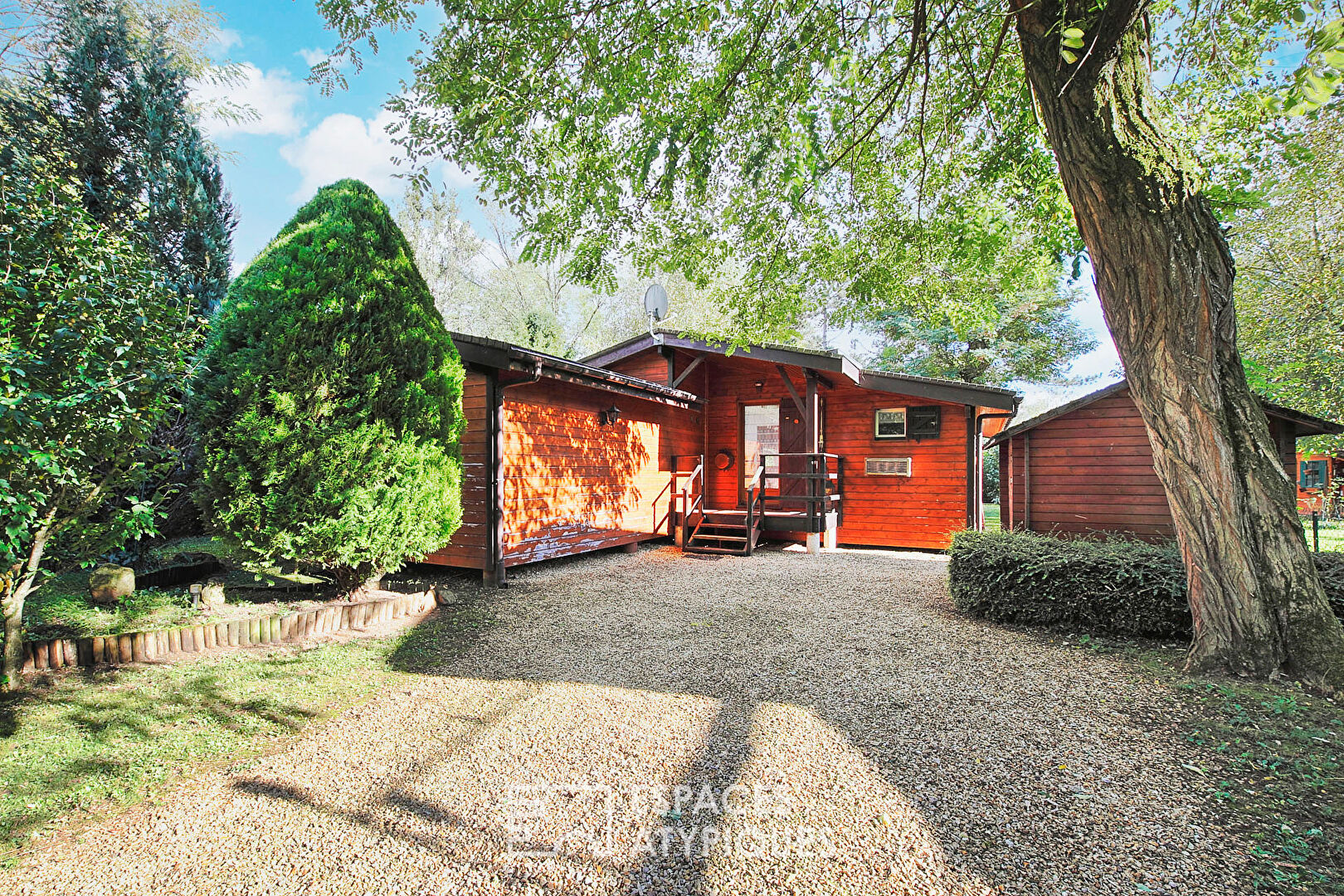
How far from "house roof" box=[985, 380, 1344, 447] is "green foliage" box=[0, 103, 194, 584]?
314 inches

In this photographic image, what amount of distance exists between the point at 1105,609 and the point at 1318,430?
5060mm

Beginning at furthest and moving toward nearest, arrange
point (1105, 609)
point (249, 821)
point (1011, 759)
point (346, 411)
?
point (346, 411)
point (1105, 609)
point (1011, 759)
point (249, 821)

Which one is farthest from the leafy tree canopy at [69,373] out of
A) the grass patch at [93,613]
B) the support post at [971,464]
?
the support post at [971,464]

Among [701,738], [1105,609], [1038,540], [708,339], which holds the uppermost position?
[708,339]

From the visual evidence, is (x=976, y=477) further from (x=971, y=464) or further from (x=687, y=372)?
(x=687, y=372)

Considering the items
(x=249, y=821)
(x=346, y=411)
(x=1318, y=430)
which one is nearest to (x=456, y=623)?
(x=346, y=411)

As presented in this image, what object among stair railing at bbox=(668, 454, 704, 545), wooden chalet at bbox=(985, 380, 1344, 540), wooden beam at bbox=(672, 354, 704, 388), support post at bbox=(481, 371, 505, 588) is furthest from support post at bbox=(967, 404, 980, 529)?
support post at bbox=(481, 371, 505, 588)

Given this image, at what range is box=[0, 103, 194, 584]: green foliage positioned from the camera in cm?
276

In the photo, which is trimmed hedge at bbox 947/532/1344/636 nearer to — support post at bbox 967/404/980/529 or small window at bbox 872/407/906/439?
support post at bbox 967/404/980/529

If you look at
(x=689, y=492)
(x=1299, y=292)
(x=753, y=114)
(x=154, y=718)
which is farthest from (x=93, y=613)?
(x=1299, y=292)

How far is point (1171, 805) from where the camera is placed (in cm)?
223

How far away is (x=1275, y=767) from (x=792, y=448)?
8.01 metres

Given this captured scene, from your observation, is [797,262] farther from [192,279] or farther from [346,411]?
[192,279]

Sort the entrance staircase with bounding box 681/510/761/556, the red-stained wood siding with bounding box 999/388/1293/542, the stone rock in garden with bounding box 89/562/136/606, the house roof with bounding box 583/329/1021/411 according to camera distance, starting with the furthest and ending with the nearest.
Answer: the entrance staircase with bounding box 681/510/761/556, the house roof with bounding box 583/329/1021/411, the red-stained wood siding with bounding box 999/388/1293/542, the stone rock in garden with bounding box 89/562/136/606
